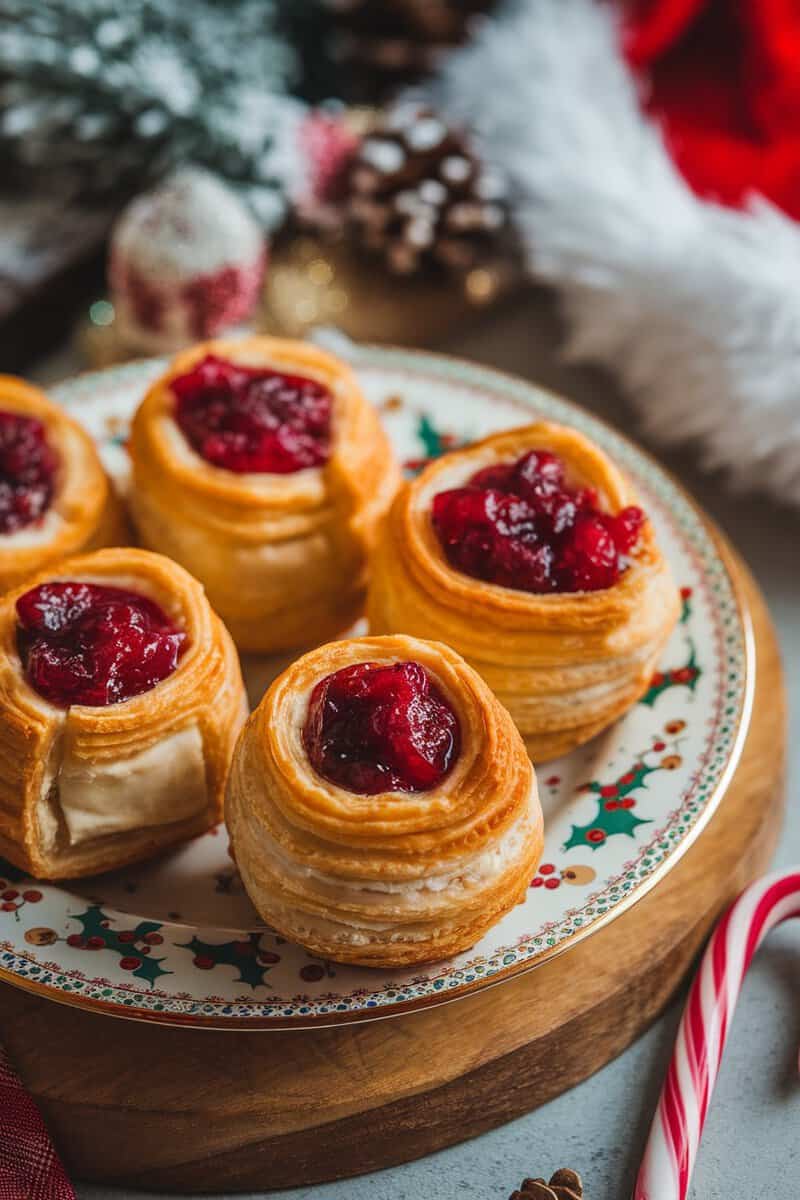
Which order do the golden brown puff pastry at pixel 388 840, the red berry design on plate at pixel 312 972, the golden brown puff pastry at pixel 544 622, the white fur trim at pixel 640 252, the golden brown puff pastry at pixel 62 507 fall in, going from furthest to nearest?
1. the white fur trim at pixel 640 252
2. the golden brown puff pastry at pixel 62 507
3. the golden brown puff pastry at pixel 544 622
4. the red berry design on plate at pixel 312 972
5. the golden brown puff pastry at pixel 388 840

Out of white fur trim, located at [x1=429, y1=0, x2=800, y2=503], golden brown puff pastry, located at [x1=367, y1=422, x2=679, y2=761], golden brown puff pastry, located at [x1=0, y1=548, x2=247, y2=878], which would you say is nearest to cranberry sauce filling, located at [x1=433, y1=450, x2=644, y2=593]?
golden brown puff pastry, located at [x1=367, y1=422, x2=679, y2=761]

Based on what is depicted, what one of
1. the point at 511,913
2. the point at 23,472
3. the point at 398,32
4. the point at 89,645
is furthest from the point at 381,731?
→ the point at 398,32

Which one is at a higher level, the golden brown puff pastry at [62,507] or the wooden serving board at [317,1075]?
the golden brown puff pastry at [62,507]

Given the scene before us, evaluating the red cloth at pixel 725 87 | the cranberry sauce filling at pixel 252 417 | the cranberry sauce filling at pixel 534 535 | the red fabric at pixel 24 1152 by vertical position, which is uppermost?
the red cloth at pixel 725 87

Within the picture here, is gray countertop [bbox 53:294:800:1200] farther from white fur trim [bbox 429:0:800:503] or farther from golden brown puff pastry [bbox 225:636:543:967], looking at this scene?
white fur trim [bbox 429:0:800:503]

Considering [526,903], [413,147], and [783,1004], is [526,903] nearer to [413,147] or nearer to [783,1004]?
[783,1004]

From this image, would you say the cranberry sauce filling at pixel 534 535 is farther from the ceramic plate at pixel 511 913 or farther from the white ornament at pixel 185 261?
the white ornament at pixel 185 261

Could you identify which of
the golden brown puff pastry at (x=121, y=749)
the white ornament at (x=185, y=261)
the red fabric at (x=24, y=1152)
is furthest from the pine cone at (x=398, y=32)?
the red fabric at (x=24, y=1152)

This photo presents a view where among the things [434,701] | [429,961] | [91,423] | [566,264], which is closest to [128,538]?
[91,423]
